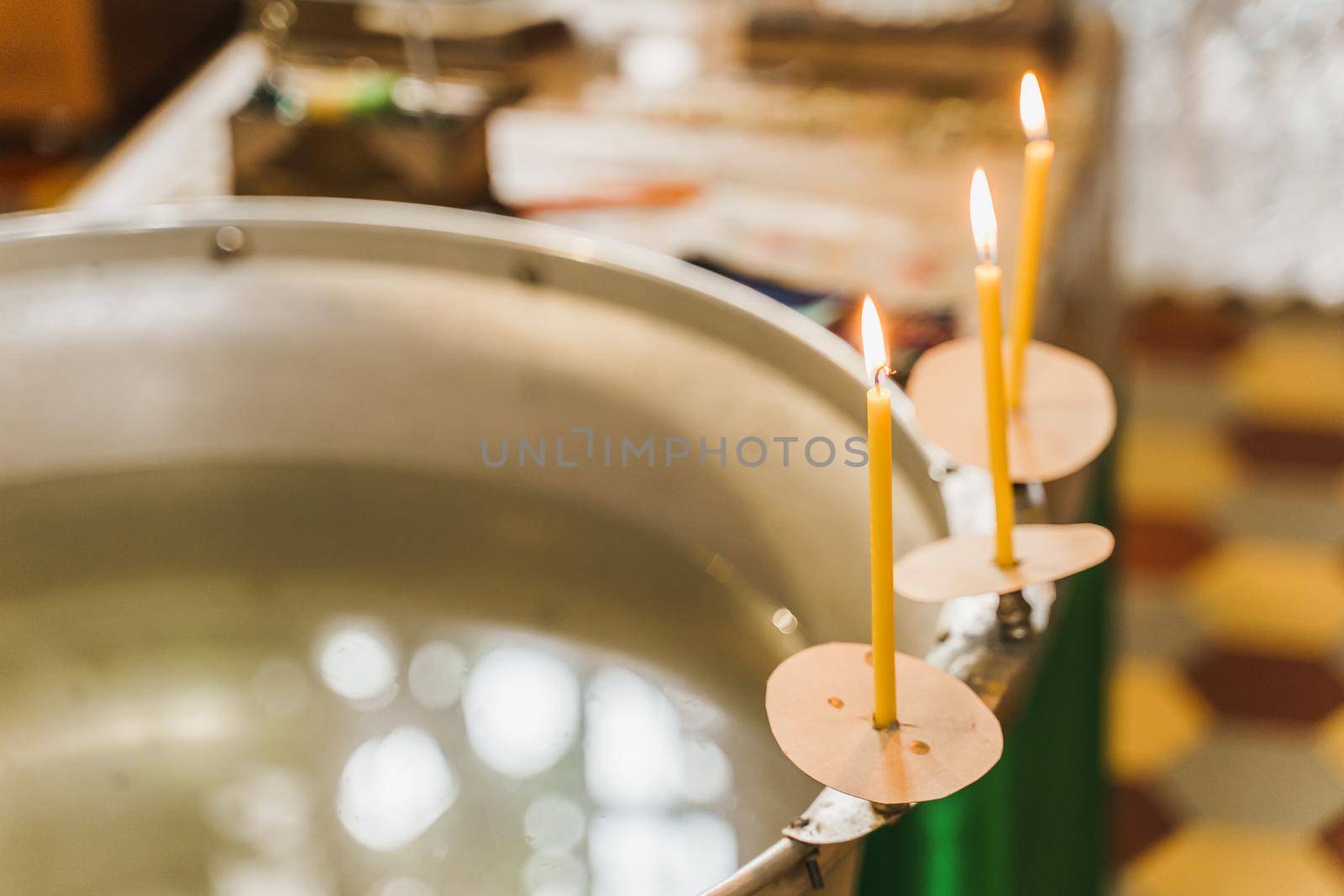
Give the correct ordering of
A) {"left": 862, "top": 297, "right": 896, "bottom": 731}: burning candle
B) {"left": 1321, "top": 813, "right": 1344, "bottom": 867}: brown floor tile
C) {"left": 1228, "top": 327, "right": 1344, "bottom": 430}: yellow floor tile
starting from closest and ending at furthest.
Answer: {"left": 862, "top": 297, "right": 896, "bottom": 731}: burning candle
{"left": 1321, "top": 813, "right": 1344, "bottom": 867}: brown floor tile
{"left": 1228, "top": 327, "right": 1344, "bottom": 430}: yellow floor tile

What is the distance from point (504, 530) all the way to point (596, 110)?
759 millimetres

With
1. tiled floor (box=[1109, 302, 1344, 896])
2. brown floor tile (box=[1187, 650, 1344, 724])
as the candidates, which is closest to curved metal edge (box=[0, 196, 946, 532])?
tiled floor (box=[1109, 302, 1344, 896])

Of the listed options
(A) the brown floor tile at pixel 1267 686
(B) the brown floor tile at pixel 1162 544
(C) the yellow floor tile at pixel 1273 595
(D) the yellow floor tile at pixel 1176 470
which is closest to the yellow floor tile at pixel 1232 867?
(A) the brown floor tile at pixel 1267 686

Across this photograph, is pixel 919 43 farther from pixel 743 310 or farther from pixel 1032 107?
pixel 1032 107

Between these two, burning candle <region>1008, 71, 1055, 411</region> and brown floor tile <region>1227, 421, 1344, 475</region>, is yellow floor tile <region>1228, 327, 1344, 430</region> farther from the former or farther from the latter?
burning candle <region>1008, 71, 1055, 411</region>

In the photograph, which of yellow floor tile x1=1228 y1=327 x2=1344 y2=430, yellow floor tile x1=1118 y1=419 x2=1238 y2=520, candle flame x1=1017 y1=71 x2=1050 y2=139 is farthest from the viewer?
yellow floor tile x1=1228 y1=327 x2=1344 y2=430

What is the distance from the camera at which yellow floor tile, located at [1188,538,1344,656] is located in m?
1.77

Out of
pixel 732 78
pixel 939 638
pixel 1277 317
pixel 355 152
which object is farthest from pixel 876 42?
pixel 1277 317

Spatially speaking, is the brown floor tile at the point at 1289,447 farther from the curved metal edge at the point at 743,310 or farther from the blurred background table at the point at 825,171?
the curved metal edge at the point at 743,310

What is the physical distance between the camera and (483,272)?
2.02ft

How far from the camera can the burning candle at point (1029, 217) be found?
37 centimetres

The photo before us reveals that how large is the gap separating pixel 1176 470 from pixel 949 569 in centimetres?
192

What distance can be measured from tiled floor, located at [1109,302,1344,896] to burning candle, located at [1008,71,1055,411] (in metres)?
0.76

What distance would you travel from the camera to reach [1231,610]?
184 centimetres
